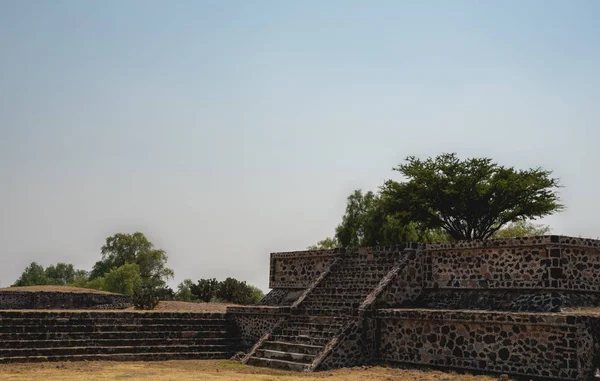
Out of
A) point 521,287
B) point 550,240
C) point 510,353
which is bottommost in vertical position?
point 510,353

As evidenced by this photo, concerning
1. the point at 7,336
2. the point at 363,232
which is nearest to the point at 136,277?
the point at 363,232

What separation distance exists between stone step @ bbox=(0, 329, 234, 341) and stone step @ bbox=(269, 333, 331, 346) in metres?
2.68

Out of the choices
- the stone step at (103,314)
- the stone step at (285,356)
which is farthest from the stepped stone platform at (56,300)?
the stone step at (285,356)

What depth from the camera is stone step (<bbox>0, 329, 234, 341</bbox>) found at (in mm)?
17578

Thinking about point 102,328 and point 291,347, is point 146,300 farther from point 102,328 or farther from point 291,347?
point 291,347

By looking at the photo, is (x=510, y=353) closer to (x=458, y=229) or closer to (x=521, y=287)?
(x=521, y=287)

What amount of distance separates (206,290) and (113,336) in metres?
19.4

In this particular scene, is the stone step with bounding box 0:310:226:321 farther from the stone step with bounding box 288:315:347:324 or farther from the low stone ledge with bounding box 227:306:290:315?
the stone step with bounding box 288:315:347:324

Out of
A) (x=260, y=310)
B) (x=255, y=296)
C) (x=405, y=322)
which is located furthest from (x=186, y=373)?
(x=255, y=296)

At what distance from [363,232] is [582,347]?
2852 centimetres

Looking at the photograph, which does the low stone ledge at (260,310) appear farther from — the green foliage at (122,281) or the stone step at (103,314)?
the green foliage at (122,281)

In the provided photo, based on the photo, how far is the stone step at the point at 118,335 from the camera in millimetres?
17578

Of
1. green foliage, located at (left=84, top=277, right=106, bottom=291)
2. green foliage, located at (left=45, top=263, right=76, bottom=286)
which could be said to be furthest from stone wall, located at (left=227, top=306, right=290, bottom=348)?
green foliage, located at (left=45, top=263, right=76, bottom=286)

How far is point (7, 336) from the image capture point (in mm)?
17297
